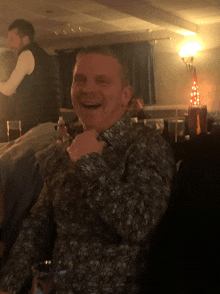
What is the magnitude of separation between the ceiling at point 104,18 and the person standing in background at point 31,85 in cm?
8

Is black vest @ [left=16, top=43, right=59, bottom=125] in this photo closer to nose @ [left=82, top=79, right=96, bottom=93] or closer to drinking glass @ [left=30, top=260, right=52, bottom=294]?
nose @ [left=82, top=79, right=96, bottom=93]

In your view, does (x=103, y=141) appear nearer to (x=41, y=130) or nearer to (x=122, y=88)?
(x=122, y=88)

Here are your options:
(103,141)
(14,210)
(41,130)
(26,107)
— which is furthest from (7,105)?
(103,141)

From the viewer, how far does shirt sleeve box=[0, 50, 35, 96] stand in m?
1.83

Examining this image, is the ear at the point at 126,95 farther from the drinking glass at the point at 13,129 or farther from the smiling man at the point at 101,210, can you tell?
the drinking glass at the point at 13,129

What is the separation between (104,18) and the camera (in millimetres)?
3316

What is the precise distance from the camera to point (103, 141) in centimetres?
106

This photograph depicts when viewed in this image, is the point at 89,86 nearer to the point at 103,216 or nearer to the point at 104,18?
the point at 103,216

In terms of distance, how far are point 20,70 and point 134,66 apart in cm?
62

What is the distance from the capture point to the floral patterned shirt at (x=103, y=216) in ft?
2.96

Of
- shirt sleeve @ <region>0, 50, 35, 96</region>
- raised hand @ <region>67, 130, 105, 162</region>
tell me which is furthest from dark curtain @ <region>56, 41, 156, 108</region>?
raised hand @ <region>67, 130, 105, 162</region>

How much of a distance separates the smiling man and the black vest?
742 mm

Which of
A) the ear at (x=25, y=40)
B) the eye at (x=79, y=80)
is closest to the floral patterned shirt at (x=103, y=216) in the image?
the eye at (x=79, y=80)

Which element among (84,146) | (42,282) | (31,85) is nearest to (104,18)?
(31,85)
